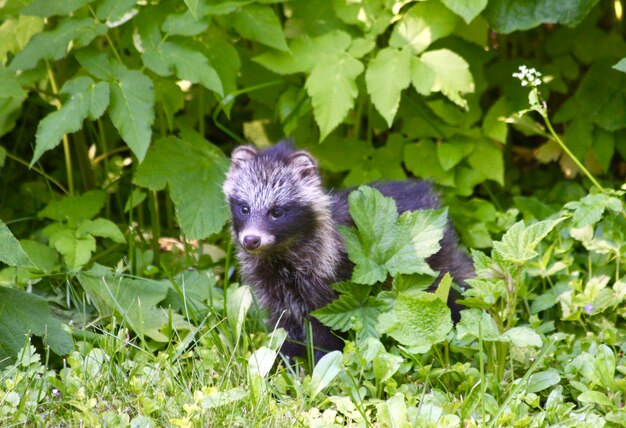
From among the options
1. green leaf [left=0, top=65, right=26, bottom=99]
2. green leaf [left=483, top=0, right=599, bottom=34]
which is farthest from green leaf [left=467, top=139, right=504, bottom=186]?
green leaf [left=0, top=65, right=26, bottom=99]

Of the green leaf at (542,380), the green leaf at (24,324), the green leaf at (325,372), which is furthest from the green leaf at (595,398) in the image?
the green leaf at (24,324)

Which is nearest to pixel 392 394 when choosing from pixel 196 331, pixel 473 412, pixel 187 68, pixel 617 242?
pixel 473 412

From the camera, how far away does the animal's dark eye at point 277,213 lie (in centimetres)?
587

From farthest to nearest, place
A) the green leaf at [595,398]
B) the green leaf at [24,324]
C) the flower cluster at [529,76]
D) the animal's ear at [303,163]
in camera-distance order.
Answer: the animal's ear at [303,163]
the flower cluster at [529,76]
the green leaf at [24,324]
the green leaf at [595,398]

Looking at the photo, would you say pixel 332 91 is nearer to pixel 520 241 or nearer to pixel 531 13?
pixel 531 13

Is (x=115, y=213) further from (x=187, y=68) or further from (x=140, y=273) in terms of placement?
(x=187, y=68)

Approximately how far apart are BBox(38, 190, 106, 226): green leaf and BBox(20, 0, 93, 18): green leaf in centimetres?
140

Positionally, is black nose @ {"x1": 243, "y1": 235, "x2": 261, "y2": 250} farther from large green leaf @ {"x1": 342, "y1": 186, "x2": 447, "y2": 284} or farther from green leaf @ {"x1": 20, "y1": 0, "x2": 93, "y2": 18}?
green leaf @ {"x1": 20, "y1": 0, "x2": 93, "y2": 18}

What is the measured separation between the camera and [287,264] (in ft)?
19.5

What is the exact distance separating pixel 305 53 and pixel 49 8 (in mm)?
1705

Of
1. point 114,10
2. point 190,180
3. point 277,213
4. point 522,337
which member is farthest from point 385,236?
point 114,10

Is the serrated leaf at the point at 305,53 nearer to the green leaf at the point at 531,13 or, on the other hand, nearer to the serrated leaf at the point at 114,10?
the serrated leaf at the point at 114,10

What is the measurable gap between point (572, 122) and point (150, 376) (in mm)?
4137

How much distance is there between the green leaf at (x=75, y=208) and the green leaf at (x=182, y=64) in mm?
1268
